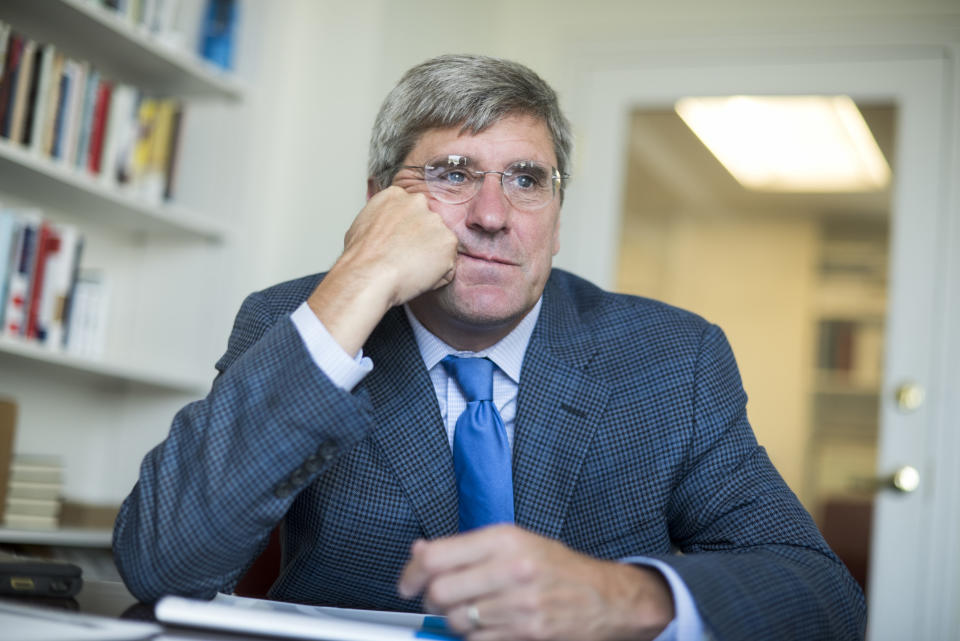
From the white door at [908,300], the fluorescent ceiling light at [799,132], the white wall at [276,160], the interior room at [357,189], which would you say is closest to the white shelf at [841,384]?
the interior room at [357,189]

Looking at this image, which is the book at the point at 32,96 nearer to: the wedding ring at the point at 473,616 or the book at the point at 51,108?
the book at the point at 51,108

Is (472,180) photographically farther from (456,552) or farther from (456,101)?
(456,552)

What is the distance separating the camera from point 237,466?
101 cm

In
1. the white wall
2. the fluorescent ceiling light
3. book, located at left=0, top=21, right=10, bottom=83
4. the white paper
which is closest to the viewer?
the white paper

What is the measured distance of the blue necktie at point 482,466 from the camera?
1253 mm

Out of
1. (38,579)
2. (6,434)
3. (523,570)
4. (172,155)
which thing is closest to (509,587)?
(523,570)

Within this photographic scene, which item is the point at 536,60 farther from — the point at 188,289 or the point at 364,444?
the point at 364,444

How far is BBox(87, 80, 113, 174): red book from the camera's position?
260 centimetres

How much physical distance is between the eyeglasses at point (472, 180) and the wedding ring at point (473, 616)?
27.0 inches

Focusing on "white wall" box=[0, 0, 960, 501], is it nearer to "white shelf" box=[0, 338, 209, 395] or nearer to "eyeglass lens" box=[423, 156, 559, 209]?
"white shelf" box=[0, 338, 209, 395]

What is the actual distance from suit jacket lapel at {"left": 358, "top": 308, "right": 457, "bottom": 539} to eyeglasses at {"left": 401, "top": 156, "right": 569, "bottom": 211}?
8.5 inches

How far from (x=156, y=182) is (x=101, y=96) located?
0.29 metres

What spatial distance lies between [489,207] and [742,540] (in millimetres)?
535

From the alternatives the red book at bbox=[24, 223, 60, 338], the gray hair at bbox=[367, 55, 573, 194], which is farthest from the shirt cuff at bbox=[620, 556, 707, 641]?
the red book at bbox=[24, 223, 60, 338]
